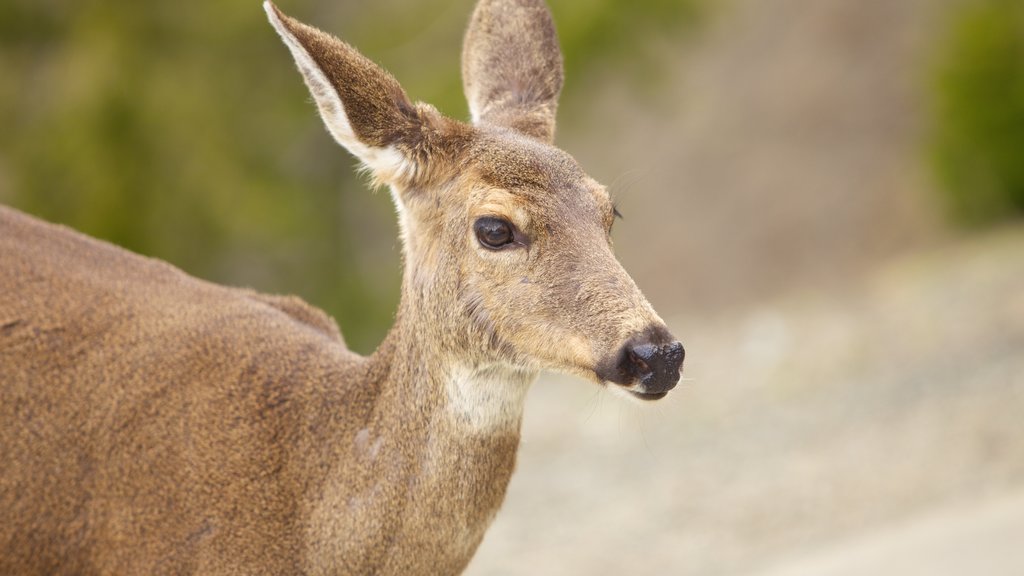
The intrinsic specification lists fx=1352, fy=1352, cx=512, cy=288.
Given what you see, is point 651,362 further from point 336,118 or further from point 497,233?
point 336,118

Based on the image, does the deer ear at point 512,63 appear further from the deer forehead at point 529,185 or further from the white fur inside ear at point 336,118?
the white fur inside ear at point 336,118

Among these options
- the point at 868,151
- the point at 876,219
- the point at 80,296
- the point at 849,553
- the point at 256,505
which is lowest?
the point at 256,505

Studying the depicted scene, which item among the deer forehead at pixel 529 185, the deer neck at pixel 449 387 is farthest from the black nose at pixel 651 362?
the deer forehead at pixel 529 185

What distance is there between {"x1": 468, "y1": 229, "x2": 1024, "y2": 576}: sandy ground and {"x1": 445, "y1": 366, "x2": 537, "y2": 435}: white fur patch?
4.39m

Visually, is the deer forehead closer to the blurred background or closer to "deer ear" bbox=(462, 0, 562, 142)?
"deer ear" bbox=(462, 0, 562, 142)

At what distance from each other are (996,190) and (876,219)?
5.22 m

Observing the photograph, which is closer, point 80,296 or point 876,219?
point 80,296

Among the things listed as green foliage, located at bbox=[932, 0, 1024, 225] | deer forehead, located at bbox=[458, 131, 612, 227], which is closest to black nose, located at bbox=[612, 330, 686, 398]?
deer forehead, located at bbox=[458, 131, 612, 227]

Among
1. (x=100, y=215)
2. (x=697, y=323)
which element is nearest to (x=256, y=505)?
(x=100, y=215)

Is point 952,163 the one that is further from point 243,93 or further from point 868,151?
point 243,93

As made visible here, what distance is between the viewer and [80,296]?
19.3 ft

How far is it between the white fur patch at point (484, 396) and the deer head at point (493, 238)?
69 millimetres

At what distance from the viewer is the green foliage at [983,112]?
20688 millimetres

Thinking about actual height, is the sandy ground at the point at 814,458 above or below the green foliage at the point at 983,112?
below
